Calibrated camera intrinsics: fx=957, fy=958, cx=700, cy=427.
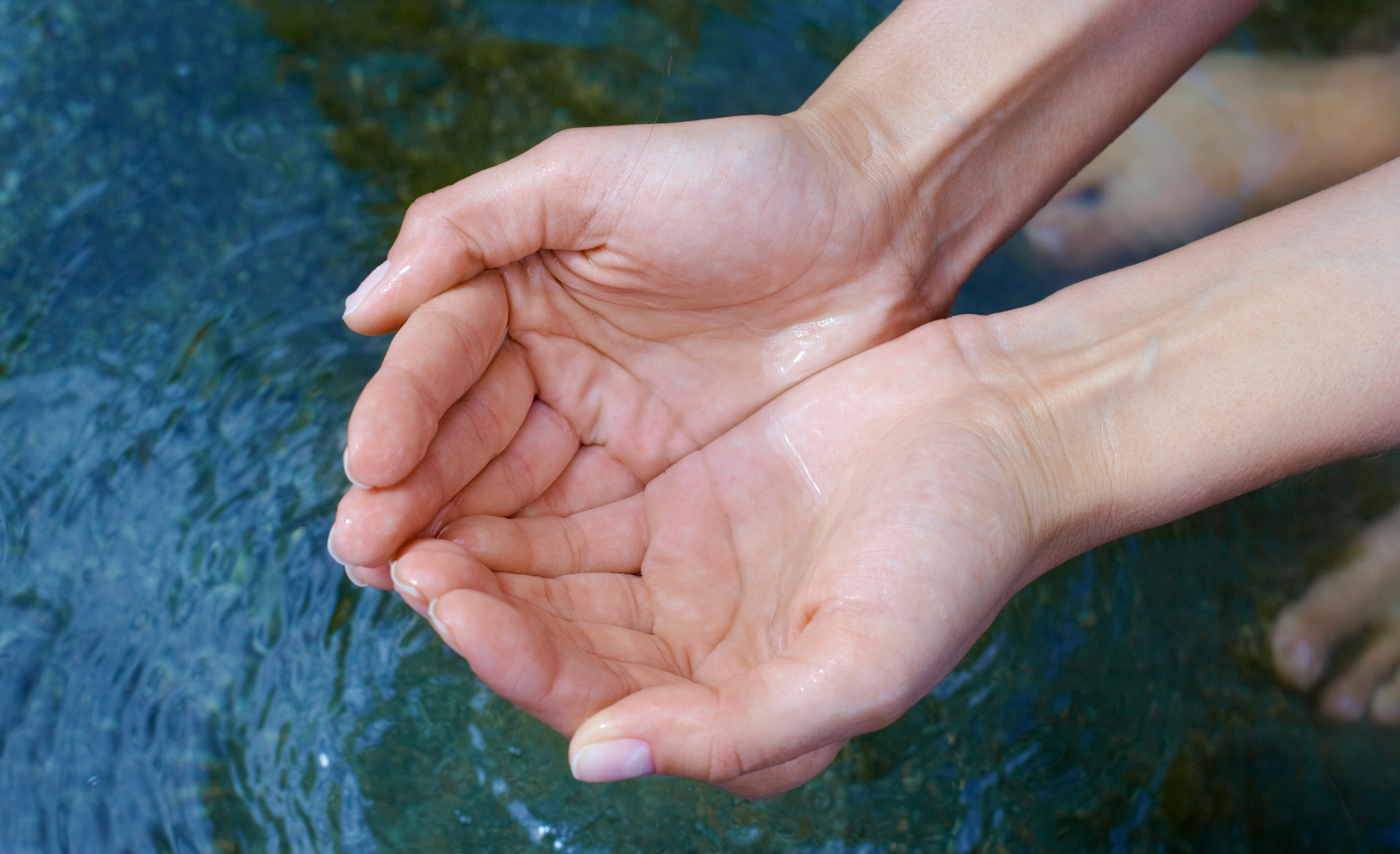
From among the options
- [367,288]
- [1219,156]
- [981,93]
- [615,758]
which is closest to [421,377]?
[367,288]

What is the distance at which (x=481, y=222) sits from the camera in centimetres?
183

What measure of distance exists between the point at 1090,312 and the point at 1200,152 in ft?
5.70

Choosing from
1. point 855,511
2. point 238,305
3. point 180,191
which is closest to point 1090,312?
point 855,511

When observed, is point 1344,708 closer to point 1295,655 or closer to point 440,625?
point 1295,655

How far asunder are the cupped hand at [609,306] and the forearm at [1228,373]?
17.6 inches

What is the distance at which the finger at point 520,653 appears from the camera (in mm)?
1427

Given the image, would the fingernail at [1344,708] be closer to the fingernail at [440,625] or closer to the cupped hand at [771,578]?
the cupped hand at [771,578]

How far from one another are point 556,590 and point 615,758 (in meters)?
0.40

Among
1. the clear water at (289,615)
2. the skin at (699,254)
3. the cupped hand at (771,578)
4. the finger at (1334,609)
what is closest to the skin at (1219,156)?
the clear water at (289,615)

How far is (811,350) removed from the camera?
7.06 feet

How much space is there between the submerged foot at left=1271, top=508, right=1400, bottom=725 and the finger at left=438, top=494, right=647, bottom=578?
2.01m

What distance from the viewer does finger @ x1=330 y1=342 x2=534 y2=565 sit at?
5.21ft

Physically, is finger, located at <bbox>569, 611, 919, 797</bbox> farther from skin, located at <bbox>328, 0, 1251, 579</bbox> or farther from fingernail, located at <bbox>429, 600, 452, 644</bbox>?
skin, located at <bbox>328, 0, 1251, 579</bbox>

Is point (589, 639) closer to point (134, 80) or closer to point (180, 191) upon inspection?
point (180, 191)
